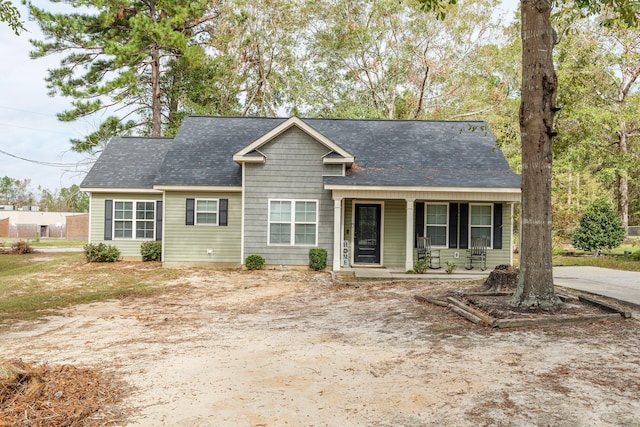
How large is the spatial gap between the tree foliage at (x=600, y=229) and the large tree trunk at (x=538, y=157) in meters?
15.6

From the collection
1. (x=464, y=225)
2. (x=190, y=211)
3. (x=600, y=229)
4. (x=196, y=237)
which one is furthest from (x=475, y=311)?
(x=600, y=229)

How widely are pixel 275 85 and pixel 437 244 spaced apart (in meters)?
17.4

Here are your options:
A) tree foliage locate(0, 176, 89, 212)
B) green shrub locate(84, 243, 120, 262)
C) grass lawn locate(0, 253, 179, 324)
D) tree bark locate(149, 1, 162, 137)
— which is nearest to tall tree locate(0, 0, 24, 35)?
grass lawn locate(0, 253, 179, 324)

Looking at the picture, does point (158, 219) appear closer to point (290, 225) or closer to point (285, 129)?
point (290, 225)

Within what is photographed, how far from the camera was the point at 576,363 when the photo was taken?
5.39 m

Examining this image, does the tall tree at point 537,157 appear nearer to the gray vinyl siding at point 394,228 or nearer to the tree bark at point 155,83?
the gray vinyl siding at point 394,228

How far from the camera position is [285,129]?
15031mm

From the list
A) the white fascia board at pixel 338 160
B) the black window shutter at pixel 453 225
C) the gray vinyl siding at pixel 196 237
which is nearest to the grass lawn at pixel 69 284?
the gray vinyl siding at pixel 196 237

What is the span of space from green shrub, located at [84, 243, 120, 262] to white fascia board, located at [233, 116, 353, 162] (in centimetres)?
594

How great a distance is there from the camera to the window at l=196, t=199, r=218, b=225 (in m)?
15.8

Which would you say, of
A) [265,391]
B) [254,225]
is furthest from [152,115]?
[265,391]

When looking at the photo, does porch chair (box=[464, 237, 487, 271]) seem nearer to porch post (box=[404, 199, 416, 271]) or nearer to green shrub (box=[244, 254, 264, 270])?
porch post (box=[404, 199, 416, 271])

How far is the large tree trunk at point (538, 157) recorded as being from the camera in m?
7.87

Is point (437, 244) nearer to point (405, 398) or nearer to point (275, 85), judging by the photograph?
point (405, 398)
